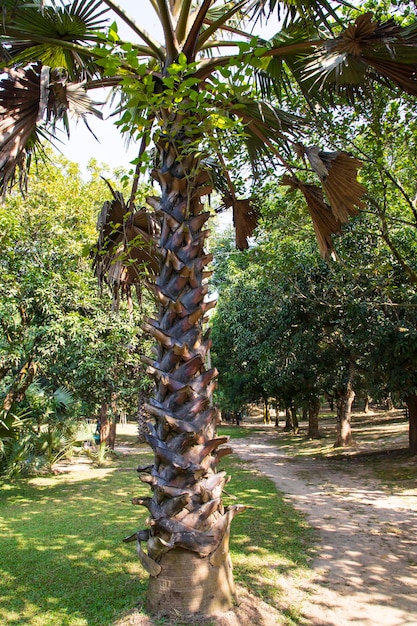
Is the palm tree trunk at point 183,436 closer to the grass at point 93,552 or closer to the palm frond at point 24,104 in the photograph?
the grass at point 93,552

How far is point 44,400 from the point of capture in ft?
38.2

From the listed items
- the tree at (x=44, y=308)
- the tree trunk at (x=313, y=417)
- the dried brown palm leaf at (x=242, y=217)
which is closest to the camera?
the dried brown palm leaf at (x=242, y=217)

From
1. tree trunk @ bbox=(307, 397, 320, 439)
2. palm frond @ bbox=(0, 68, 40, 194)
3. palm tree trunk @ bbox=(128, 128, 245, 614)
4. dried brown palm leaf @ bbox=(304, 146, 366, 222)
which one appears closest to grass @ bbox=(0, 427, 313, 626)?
palm tree trunk @ bbox=(128, 128, 245, 614)

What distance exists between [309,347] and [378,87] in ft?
27.2

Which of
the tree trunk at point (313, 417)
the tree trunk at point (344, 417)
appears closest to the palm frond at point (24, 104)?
the tree trunk at point (344, 417)

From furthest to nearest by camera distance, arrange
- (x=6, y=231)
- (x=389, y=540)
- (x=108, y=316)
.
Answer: (x=108, y=316), (x=6, y=231), (x=389, y=540)

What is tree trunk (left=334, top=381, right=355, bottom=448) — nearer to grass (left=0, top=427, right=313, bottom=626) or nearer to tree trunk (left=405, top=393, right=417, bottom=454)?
tree trunk (left=405, top=393, right=417, bottom=454)

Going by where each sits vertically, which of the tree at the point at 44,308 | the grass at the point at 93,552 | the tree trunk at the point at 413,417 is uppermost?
the tree at the point at 44,308

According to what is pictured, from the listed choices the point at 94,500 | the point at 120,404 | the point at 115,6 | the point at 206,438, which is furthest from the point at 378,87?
the point at 120,404

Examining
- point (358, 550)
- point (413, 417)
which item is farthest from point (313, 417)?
point (358, 550)

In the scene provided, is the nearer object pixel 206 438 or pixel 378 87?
pixel 206 438

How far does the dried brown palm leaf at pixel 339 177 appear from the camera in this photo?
375 centimetres

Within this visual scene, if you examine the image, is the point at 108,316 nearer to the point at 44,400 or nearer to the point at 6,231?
the point at 44,400

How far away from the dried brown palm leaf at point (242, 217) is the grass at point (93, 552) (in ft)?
10.7
